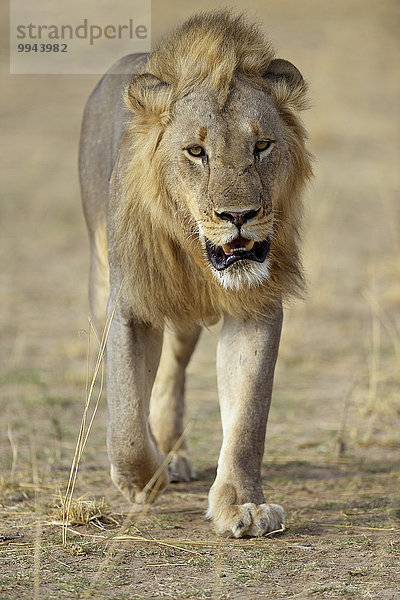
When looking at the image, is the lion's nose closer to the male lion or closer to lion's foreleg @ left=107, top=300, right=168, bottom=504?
the male lion

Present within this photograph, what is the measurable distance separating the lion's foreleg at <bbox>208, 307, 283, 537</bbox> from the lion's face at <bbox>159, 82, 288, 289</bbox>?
34 centimetres

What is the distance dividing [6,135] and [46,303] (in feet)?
19.9

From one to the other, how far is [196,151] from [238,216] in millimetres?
364

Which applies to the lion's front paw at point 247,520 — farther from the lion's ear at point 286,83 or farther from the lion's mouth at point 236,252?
the lion's ear at point 286,83

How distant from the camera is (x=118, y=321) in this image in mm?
4070

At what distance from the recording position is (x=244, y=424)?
3889mm

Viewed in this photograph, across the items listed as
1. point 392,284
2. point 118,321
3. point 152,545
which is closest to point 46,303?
point 392,284

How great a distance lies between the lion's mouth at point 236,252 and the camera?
3588 millimetres

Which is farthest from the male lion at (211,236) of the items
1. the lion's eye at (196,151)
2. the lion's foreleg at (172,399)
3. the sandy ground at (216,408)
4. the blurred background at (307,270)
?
the lion's foreleg at (172,399)

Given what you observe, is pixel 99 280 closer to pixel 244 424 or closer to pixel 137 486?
pixel 137 486

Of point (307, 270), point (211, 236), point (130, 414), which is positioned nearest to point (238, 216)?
point (211, 236)

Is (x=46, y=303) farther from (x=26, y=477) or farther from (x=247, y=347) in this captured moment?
(x=247, y=347)

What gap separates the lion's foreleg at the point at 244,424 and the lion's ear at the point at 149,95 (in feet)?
2.81

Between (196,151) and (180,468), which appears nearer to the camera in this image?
(196,151)
